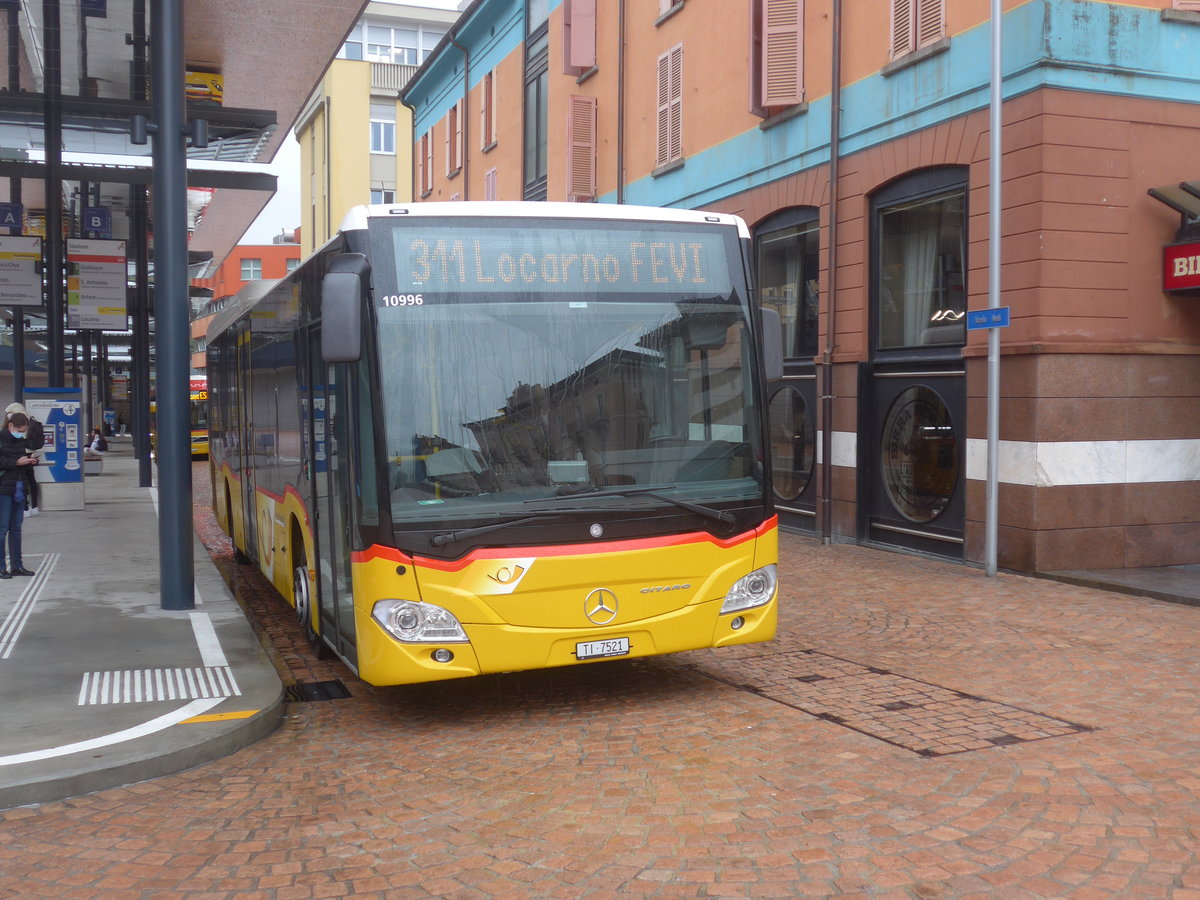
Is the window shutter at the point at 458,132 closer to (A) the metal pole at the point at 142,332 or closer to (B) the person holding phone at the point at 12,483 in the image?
(A) the metal pole at the point at 142,332

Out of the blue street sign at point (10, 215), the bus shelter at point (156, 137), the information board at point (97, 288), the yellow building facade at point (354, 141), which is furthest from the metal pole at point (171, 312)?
the yellow building facade at point (354, 141)

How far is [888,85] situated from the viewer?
46.7ft

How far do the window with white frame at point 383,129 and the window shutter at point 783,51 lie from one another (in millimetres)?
38458

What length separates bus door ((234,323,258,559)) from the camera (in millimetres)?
10898

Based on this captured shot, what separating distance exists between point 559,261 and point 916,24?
8.82 m

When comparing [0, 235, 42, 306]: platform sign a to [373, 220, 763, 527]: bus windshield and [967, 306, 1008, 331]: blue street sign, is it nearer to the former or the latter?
[967, 306, 1008, 331]: blue street sign

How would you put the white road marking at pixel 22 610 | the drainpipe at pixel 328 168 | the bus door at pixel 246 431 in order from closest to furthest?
the white road marking at pixel 22 610, the bus door at pixel 246 431, the drainpipe at pixel 328 168

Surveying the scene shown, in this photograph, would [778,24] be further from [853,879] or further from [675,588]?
[853,879]

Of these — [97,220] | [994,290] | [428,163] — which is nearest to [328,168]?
[428,163]

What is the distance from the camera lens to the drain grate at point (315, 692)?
7.37 metres

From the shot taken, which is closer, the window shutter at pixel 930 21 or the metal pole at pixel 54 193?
the window shutter at pixel 930 21

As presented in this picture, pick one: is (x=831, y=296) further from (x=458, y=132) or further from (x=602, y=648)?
(x=458, y=132)

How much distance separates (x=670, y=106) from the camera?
19984mm

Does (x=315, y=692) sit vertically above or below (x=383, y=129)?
below
